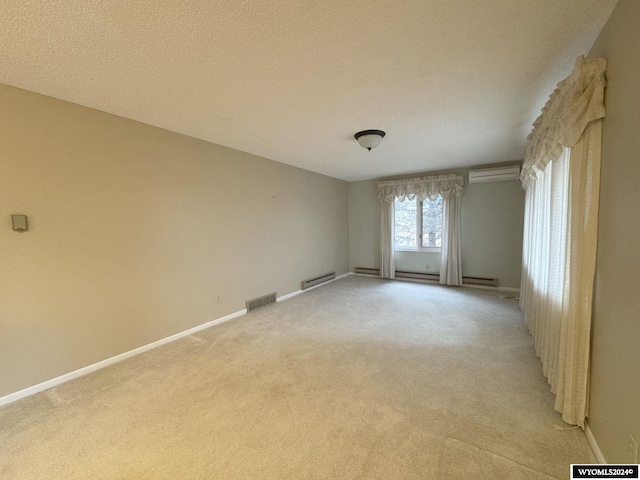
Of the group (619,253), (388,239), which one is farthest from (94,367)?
(388,239)

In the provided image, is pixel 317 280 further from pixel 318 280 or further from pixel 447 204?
pixel 447 204

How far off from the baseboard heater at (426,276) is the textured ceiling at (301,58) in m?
3.12

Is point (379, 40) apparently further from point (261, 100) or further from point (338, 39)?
point (261, 100)

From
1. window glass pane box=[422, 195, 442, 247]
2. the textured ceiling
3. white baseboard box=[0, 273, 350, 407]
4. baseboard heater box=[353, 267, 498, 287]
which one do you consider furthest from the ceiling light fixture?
baseboard heater box=[353, 267, 498, 287]

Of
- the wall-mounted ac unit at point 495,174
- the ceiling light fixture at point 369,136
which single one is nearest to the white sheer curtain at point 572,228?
the ceiling light fixture at point 369,136

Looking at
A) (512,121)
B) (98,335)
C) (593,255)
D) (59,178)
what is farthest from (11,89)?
(512,121)

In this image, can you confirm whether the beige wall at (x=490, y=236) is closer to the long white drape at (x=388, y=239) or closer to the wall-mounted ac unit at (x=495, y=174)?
the wall-mounted ac unit at (x=495, y=174)

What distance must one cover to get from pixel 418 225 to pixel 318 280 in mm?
2502

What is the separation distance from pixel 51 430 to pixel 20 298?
1034 mm

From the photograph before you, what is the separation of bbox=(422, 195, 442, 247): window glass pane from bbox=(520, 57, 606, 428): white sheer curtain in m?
3.39

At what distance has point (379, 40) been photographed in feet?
5.13

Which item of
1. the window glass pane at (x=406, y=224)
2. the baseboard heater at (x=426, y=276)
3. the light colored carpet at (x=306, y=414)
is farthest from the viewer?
the window glass pane at (x=406, y=224)

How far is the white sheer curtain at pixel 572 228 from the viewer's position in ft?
4.72

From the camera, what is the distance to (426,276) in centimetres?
573
